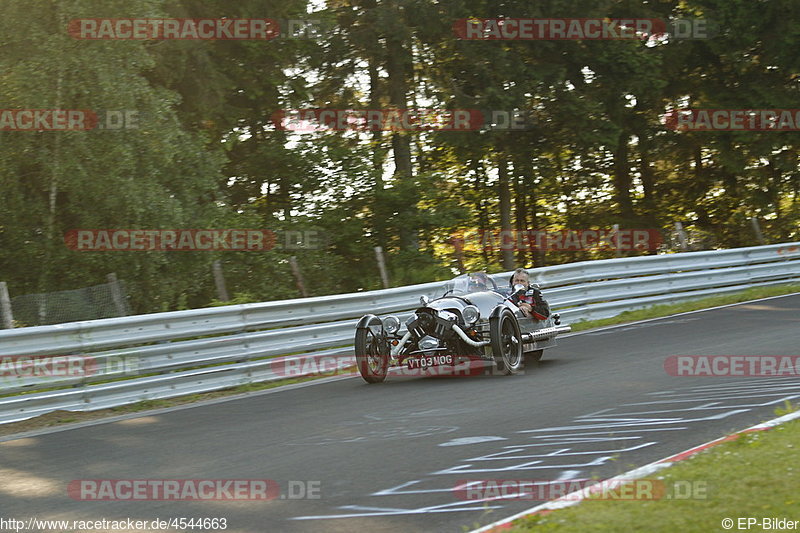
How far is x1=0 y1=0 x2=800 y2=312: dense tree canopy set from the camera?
2005cm

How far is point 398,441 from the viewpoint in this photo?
25.9 feet

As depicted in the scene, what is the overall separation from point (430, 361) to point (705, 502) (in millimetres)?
6783

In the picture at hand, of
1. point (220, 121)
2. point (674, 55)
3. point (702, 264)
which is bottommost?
point (702, 264)

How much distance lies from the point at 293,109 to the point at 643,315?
15073 millimetres

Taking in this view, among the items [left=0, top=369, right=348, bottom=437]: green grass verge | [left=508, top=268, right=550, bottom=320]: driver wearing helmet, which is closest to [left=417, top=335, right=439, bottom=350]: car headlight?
[left=508, top=268, right=550, bottom=320]: driver wearing helmet

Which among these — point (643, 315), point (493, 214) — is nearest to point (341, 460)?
point (643, 315)

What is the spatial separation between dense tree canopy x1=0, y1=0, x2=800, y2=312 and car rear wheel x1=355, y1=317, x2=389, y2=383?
956 centimetres

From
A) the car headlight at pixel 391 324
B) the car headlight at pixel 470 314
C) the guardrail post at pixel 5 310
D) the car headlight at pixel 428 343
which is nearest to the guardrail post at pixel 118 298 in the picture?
the guardrail post at pixel 5 310

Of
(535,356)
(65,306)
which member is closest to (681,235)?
(535,356)

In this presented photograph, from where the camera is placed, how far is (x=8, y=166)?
19719mm

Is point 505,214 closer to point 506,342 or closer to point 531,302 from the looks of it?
point 531,302

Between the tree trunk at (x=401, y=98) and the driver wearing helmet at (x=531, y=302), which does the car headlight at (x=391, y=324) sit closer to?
the driver wearing helmet at (x=531, y=302)

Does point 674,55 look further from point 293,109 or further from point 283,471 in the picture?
point 283,471

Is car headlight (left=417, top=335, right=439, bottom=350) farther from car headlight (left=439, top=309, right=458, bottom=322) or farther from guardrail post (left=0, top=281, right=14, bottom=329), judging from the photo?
guardrail post (left=0, top=281, right=14, bottom=329)
